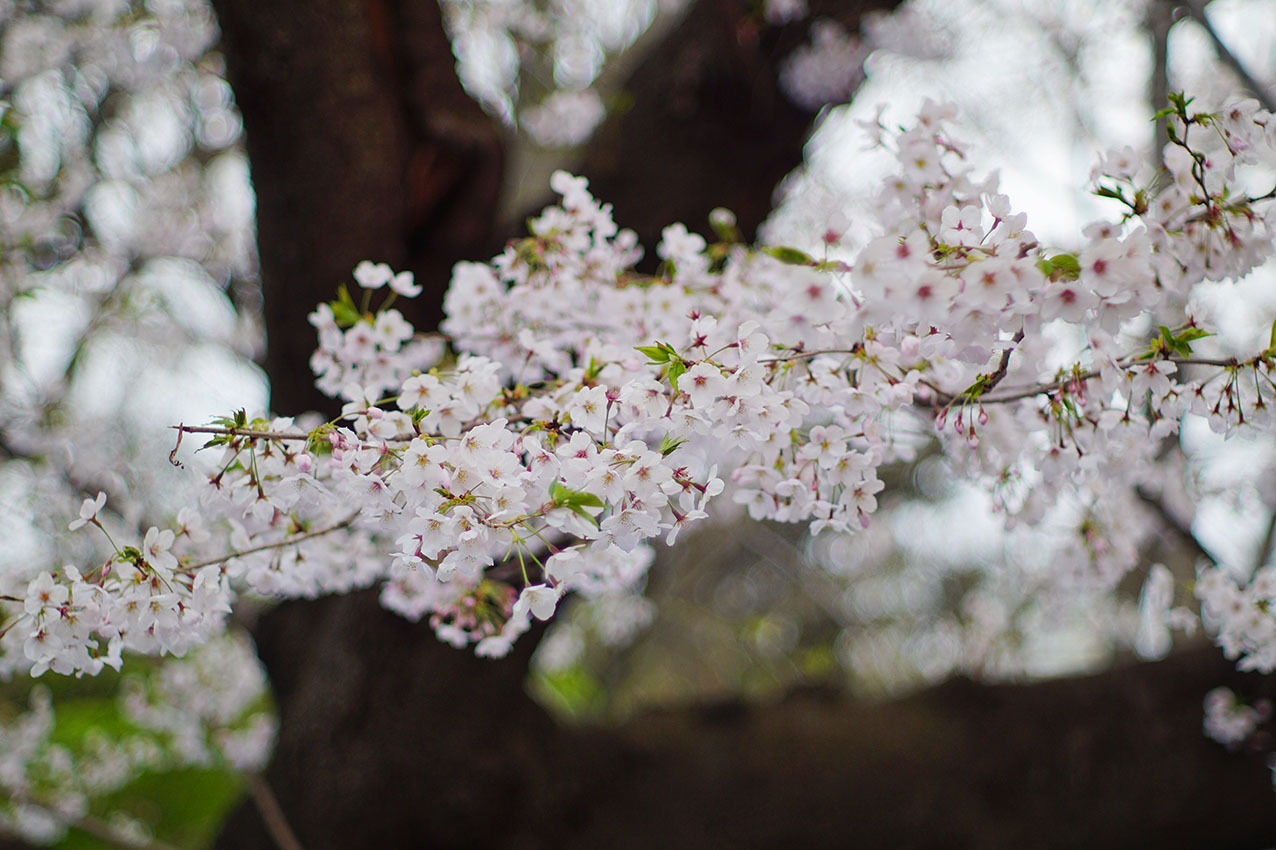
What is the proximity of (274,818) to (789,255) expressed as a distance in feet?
7.32

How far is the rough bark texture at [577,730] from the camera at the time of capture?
7.09 ft

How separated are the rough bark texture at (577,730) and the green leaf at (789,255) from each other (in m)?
1.49

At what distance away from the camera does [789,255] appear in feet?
3.60

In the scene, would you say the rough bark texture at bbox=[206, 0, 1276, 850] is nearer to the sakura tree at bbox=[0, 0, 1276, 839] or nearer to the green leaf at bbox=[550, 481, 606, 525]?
the sakura tree at bbox=[0, 0, 1276, 839]

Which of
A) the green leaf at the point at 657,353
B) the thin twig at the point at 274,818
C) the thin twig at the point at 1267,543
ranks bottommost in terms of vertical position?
the thin twig at the point at 274,818

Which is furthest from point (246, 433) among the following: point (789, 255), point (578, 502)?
point (789, 255)

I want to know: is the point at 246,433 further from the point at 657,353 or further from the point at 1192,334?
the point at 1192,334

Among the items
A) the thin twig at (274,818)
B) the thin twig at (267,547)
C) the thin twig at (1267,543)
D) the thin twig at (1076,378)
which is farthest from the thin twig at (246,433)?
the thin twig at (1267,543)

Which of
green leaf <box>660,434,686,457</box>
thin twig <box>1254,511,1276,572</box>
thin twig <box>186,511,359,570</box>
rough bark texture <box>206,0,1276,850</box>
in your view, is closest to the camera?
green leaf <box>660,434,686,457</box>

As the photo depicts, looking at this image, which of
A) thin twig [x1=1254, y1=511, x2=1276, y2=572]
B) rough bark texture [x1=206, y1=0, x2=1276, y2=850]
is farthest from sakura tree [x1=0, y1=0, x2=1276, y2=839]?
thin twig [x1=1254, y1=511, x2=1276, y2=572]

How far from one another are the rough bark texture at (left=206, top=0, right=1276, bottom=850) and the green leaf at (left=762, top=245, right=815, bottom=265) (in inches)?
58.5

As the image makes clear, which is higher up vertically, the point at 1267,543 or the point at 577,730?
the point at 1267,543

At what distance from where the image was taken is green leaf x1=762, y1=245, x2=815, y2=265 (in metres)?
1.09

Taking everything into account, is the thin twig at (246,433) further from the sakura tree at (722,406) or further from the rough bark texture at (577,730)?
the rough bark texture at (577,730)
